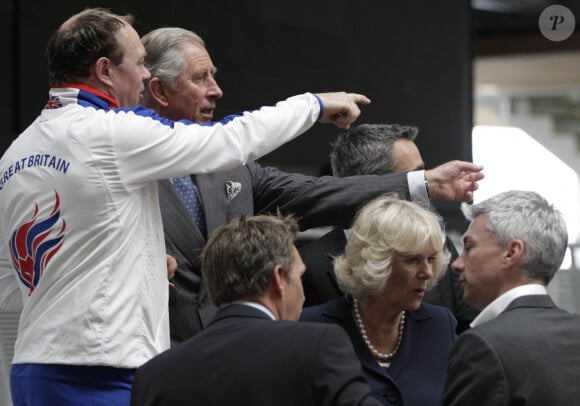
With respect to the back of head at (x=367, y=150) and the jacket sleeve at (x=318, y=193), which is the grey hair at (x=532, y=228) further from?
the back of head at (x=367, y=150)

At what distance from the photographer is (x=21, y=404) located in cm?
309

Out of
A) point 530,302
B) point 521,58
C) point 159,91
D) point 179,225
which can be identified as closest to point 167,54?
point 159,91

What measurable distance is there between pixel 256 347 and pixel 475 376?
53 cm

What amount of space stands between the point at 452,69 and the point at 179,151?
6.91ft

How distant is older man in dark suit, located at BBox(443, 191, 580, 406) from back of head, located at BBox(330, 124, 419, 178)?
2.21ft

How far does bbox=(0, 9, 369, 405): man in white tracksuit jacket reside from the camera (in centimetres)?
297

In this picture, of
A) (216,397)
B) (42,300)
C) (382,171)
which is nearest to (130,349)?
(42,300)

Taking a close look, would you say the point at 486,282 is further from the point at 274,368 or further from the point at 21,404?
the point at 21,404

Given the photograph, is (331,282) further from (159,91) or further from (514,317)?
(514,317)

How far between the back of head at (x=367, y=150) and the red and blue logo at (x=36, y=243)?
4.25ft

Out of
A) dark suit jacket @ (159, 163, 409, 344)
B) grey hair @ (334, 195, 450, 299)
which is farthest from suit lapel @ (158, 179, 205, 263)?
grey hair @ (334, 195, 450, 299)

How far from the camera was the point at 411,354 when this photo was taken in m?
3.52

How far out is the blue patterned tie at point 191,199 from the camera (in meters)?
3.52

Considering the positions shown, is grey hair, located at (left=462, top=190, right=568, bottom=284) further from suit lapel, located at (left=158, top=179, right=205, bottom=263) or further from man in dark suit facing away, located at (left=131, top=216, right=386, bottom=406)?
suit lapel, located at (left=158, top=179, right=205, bottom=263)
